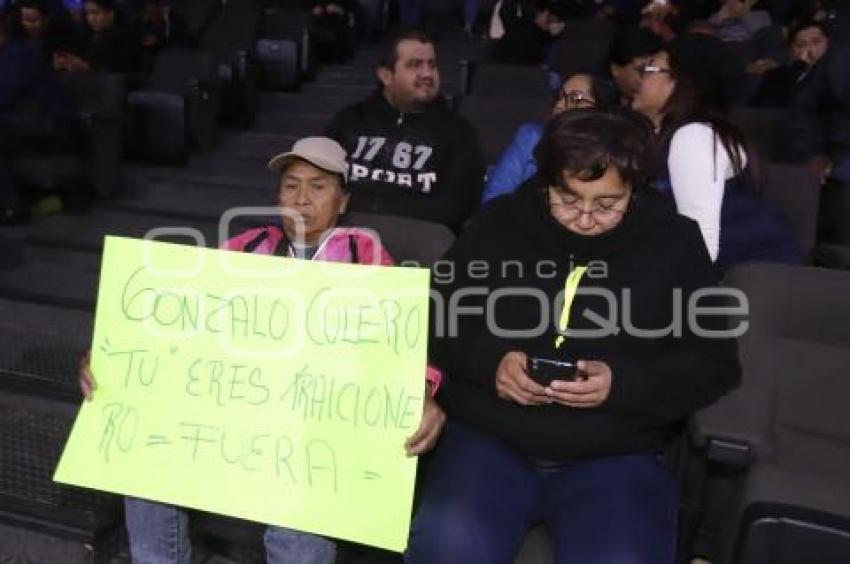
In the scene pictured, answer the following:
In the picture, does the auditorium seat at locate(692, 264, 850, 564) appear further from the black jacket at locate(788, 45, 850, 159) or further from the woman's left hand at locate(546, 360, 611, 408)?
the black jacket at locate(788, 45, 850, 159)

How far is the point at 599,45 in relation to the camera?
5043mm

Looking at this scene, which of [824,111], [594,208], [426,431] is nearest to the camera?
[426,431]

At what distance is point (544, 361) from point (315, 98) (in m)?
4.49

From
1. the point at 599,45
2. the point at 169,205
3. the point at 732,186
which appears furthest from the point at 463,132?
the point at 599,45

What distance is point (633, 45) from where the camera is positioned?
2350mm

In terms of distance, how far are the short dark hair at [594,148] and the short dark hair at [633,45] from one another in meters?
0.79

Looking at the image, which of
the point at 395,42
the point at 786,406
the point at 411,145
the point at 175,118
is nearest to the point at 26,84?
the point at 175,118

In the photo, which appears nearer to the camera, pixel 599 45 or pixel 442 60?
pixel 599 45

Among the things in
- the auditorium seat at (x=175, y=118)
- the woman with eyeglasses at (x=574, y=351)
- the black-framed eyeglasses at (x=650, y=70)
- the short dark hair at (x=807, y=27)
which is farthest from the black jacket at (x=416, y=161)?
the short dark hair at (x=807, y=27)

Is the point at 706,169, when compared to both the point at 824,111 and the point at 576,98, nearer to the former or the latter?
the point at 576,98

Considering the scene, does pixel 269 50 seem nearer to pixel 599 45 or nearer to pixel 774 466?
pixel 599 45

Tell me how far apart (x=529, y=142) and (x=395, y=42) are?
0.58 meters

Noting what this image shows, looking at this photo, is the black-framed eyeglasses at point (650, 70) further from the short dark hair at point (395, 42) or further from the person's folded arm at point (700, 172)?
Result: the short dark hair at point (395, 42)

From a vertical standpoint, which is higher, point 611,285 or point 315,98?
point 315,98
